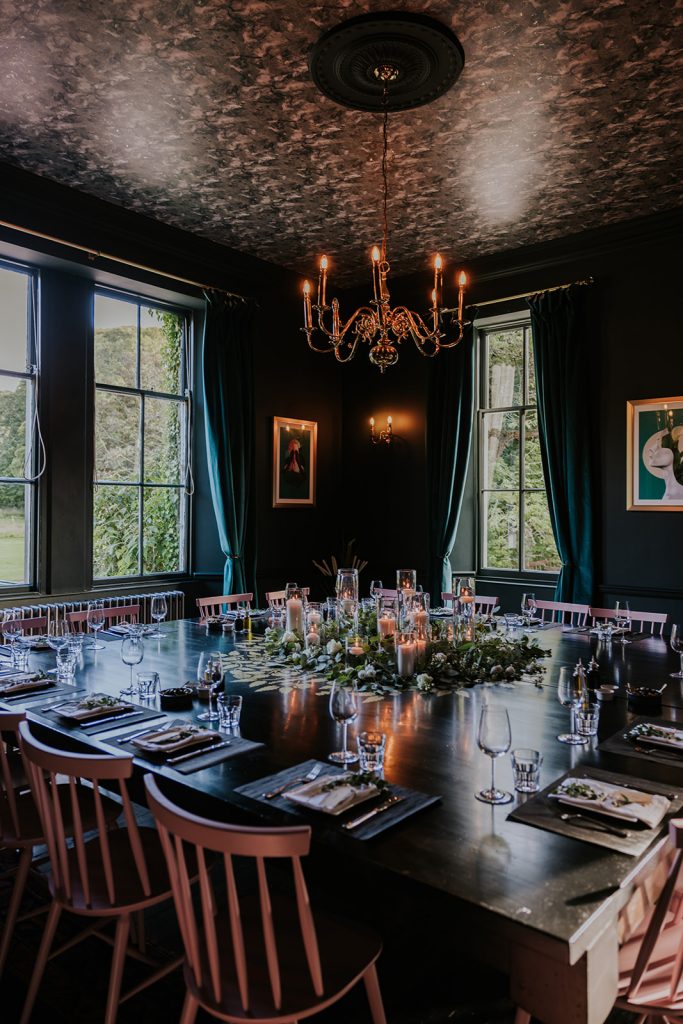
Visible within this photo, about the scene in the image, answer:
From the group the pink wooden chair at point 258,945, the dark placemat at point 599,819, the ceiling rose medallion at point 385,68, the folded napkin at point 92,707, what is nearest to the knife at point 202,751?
the pink wooden chair at point 258,945

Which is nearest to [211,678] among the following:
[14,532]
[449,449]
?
[14,532]

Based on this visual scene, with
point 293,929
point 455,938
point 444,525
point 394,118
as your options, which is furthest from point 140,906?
point 444,525

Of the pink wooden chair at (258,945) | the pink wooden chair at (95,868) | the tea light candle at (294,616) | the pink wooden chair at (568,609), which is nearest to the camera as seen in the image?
the pink wooden chair at (258,945)

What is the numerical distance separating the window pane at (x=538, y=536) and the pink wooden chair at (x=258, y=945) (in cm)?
469

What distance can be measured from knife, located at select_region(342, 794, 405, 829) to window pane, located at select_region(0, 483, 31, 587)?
398cm

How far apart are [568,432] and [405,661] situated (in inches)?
129

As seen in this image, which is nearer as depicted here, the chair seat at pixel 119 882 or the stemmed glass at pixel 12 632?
the chair seat at pixel 119 882

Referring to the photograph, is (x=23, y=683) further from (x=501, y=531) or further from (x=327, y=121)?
(x=501, y=531)

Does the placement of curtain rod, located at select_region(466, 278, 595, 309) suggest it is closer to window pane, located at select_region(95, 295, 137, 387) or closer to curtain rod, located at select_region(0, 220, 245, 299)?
curtain rod, located at select_region(0, 220, 245, 299)

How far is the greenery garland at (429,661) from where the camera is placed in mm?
2889

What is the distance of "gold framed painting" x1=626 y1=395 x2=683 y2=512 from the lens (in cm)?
514

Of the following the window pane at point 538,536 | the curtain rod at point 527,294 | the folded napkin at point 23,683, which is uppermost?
the curtain rod at point 527,294

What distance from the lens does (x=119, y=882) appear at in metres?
1.99

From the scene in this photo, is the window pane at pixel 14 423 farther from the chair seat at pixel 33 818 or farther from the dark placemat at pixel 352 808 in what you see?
the dark placemat at pixel 352 808
